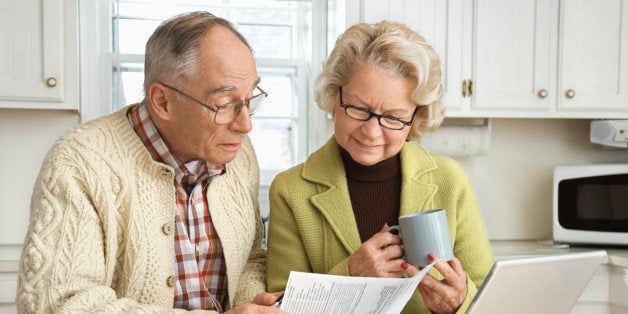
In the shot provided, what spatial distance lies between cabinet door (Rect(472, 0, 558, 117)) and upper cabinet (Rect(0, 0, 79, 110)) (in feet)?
5.22

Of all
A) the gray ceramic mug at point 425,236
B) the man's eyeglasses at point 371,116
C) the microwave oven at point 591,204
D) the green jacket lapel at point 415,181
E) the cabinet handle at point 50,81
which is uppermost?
the cabinet handle at point 50,81

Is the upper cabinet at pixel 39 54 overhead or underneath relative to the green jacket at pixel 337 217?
overhead

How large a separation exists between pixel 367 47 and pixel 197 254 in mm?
587

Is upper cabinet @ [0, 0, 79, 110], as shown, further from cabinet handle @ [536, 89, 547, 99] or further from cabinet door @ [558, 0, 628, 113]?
cabinet door @ [558, 0, 628, 113]

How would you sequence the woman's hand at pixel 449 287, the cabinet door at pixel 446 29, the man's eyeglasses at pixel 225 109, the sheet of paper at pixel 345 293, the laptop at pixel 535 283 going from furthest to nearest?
the cabinet door at pixel 446 29, the man's eyeglasses at pixel 225 109, the woman's hand at pixel 449 287, the sheet of paper at pixel 345 293, the laptop at pixel 535 283

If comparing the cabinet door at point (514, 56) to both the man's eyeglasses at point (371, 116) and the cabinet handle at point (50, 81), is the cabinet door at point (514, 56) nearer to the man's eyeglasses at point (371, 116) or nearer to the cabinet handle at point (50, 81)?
the man's eyeglasses at point (371, 116)

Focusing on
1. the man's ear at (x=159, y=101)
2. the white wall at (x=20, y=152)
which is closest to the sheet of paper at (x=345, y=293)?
the man's ear at (x=159, y=101)

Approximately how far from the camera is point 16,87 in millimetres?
2473

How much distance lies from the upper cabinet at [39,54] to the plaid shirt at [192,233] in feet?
3.70

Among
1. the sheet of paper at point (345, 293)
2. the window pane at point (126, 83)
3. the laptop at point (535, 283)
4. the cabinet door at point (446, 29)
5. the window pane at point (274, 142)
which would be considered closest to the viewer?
the laptop at point (535, 283)

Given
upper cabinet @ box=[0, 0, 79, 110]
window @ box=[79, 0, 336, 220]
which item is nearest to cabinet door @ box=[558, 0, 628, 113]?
window @ box=[79, 0, 336, 220]

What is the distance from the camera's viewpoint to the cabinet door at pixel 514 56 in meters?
2.73

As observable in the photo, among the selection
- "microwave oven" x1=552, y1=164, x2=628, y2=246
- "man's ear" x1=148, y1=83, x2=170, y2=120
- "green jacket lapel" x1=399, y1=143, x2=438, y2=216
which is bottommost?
"microwave oven" x1=552, y1=164, x2=628, y2=246

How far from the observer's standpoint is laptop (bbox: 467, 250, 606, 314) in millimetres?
1030
